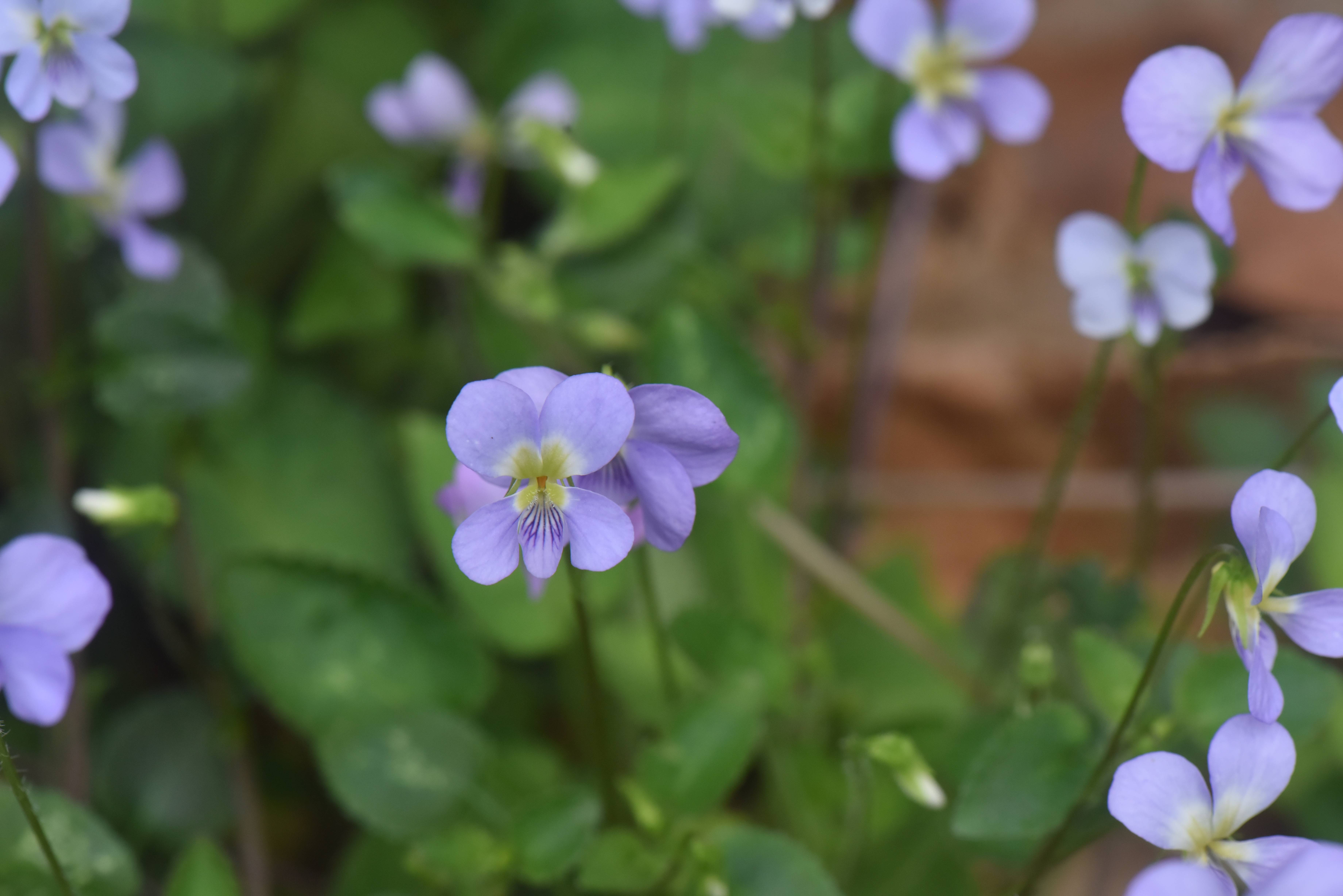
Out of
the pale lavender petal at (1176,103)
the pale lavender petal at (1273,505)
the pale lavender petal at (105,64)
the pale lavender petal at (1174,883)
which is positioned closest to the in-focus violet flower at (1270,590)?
the pale lavender petal at (1273,505)

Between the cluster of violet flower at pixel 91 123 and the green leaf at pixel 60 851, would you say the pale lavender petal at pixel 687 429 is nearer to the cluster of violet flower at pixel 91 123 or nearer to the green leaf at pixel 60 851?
the cluster of violet flower at pixel 91 123

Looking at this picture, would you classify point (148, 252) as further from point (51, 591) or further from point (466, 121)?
point (51, 591)

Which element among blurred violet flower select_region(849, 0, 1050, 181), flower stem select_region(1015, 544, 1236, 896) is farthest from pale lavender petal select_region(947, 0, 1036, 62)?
flower stem select_region(1015, 544, 1236, 896)

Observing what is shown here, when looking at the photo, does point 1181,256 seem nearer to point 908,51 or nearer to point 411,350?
point 908,51

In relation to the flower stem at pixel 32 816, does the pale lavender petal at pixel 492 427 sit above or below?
above

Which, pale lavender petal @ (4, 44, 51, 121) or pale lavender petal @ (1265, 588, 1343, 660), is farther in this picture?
pale lavender petal @ (4, 44, 51, 121)

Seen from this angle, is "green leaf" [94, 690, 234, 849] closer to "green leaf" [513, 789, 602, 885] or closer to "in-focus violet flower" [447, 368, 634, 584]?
"green leaf" [513, 789, 602, 885]

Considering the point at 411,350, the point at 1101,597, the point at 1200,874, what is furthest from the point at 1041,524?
the point at 411,350

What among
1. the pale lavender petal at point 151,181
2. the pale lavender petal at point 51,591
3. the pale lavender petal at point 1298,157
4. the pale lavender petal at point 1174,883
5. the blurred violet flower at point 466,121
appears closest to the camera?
the pale lavender petal at point 1174,883
